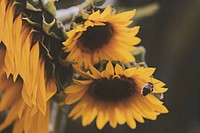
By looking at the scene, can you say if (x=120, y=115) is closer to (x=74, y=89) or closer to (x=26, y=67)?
(x=74, y=89)

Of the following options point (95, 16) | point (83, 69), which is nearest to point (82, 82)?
point (83, 69)

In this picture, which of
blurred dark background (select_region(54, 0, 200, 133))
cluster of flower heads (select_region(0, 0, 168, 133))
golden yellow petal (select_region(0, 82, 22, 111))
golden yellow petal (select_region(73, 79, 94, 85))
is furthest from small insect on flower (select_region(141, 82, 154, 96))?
blurred dark background (select_region(54, 0, 200, 133))

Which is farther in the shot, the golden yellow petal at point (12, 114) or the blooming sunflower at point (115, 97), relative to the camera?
the golden yellow petal at point (12, 114)

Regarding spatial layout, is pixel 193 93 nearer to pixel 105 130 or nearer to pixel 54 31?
pixel 105 130

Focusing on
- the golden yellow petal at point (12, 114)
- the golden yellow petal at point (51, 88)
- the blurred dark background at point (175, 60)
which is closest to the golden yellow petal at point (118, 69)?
the golden yellow petal at point (51, 88)

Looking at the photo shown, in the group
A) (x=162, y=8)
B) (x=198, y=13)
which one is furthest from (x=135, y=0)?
(x=198, y=13)

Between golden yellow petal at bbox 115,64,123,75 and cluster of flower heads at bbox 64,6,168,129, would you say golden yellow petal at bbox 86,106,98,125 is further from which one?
golden yellow petal at bbox 115,64,123,75

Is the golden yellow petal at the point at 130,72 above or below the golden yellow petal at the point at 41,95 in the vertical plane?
above

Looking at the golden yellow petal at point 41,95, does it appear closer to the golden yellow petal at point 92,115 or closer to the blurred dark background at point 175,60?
the golden yellow petal at point 92,115
